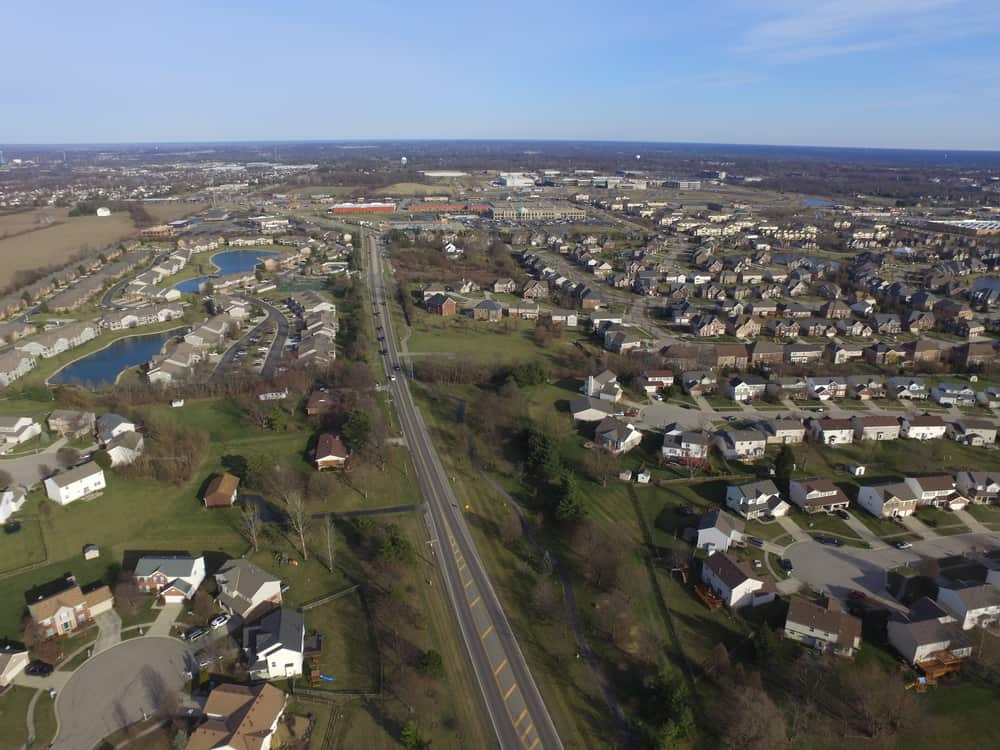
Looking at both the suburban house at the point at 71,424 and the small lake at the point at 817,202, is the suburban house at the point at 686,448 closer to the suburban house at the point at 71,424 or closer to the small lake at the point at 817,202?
the suburban house at the point at 71,424

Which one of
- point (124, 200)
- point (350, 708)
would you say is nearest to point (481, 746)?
point (350, 708)

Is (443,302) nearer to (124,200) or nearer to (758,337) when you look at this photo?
(758,337)

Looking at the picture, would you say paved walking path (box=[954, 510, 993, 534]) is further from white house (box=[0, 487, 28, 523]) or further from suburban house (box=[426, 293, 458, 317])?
white house (box=[0, 487, 28, 523])

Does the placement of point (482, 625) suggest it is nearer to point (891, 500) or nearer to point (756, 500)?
point (756, 500)

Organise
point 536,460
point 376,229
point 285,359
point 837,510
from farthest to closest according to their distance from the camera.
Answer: point 376,229 → point 285,359 → point 536,460 → point 837,510

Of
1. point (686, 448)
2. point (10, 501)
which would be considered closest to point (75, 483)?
point (10, 501)

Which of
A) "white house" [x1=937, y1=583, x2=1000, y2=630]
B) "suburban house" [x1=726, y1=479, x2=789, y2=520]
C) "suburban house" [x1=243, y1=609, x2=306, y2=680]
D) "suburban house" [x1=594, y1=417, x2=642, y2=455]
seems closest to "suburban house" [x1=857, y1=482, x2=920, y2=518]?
"suburban house" [x1=726, y1=479, x2=789, y2=520]
